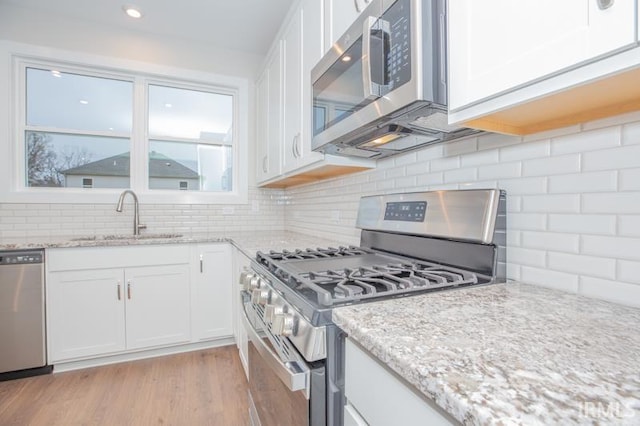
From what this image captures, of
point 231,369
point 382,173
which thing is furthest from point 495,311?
point 231,369

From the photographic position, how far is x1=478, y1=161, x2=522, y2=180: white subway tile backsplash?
961mm

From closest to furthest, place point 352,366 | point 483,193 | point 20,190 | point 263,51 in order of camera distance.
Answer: point 352,366 → point 483,193 → point 20,190 → point 263,51

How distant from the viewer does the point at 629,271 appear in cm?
71

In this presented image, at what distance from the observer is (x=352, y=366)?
0.64 m

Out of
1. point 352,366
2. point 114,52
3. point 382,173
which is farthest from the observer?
point 114,52

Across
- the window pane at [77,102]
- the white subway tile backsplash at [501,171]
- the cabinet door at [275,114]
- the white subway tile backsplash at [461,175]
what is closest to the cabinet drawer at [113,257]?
the cabinet door at [275,114]

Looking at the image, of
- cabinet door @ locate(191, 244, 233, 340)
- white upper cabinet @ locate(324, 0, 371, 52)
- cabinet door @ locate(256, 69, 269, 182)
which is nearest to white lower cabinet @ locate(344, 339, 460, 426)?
white upper cabinet @ locate(324, 0, 371, 52)

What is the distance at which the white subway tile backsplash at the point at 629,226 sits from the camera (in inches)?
27.6

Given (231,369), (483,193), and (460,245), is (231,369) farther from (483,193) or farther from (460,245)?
(483,193)

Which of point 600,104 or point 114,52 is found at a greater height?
point 114,52

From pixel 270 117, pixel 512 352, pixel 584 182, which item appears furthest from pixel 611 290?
pixel 270 117

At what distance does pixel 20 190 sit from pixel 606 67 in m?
3.44

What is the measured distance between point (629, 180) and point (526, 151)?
26cm

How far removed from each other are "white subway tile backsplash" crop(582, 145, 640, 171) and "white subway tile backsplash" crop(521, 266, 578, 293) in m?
0.29
